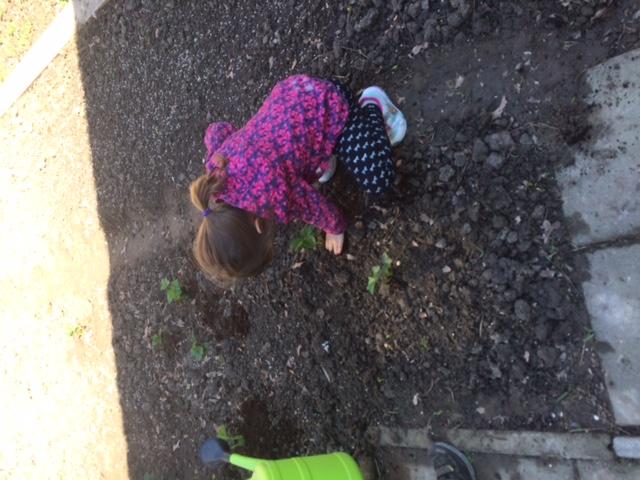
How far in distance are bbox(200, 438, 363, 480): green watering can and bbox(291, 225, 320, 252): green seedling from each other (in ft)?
3.29

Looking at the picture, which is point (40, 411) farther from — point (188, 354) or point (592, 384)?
point (592, 384)

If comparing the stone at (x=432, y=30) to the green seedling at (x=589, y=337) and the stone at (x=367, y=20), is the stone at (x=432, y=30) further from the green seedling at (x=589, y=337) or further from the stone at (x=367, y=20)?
the green seedling at (x=589, y=337)

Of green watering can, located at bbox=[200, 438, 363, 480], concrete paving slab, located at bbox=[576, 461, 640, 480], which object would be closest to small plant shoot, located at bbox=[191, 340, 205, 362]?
green watering can, located at bbox=[200, 438, 363, 480]

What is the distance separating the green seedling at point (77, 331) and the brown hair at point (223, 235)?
8.69 ft

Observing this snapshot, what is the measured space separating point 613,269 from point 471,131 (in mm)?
783

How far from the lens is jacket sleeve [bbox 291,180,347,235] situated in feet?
7.47

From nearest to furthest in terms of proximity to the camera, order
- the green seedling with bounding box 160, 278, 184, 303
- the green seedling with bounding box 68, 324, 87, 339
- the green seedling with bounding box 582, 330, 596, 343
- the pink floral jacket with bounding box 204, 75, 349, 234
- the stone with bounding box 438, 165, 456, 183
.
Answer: the green seedling with bounding box 582, 330, 596, 343 → the pink floral jacket with bounding box 204, 75, 349, 234 → the stone with bounding box 438, 165, 456, 183 → the green seedling with bounding box 160, 278, 184, 303 → the green seedling with bounding box 68, 324, 87, 339

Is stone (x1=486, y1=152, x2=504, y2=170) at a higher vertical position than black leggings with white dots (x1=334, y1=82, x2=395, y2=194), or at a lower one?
lower

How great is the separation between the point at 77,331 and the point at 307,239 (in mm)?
2500

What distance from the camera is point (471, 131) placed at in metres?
2.34

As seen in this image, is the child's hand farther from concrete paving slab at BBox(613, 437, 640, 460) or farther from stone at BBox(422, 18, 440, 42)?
concrete paving slab at BBox(613, 437, 640, 460)

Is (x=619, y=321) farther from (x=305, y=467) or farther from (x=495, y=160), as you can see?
(x=305, y=467)

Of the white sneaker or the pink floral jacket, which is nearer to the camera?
the pink floral jacket

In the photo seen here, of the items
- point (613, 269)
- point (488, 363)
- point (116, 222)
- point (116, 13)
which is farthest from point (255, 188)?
point (116, 13)
